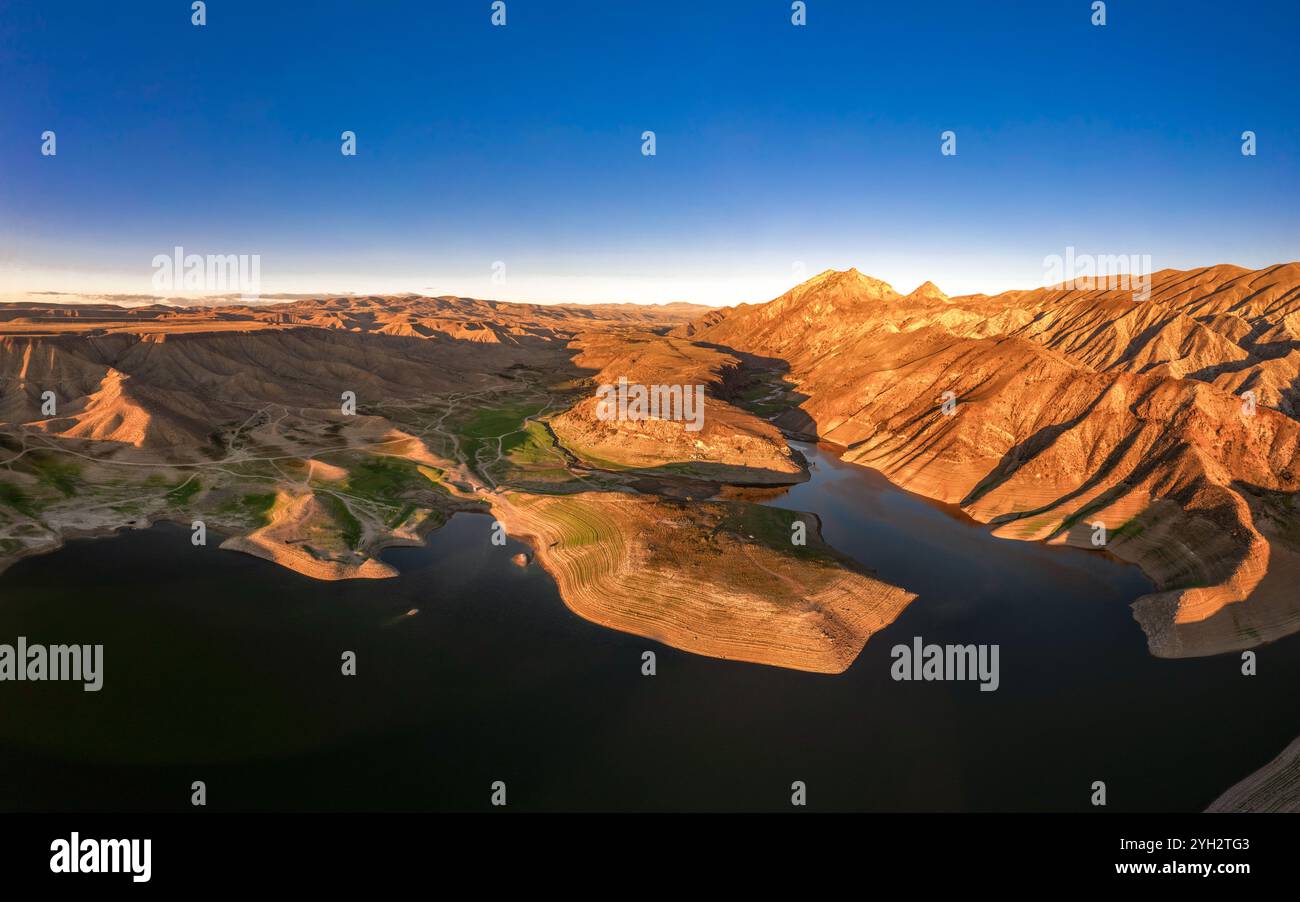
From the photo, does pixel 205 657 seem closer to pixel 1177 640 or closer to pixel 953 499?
pixel 1177 640

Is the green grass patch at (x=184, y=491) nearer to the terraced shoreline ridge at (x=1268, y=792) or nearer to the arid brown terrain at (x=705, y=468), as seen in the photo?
the arid brown terrain at (x=705, y=468)

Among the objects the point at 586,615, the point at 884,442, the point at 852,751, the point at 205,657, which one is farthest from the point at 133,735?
the point at 884,442

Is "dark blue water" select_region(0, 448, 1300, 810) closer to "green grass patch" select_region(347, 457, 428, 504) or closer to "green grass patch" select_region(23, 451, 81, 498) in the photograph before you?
"green grass patch" select_region(347, 457, 428, 504)

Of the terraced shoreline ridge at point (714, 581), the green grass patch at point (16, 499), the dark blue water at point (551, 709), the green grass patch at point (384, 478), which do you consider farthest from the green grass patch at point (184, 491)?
the terraced shoreline ridge at point (714, 581)

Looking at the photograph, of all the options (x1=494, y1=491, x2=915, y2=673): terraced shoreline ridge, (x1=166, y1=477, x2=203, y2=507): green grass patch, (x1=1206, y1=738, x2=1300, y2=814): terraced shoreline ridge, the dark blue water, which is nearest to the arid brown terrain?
(x1=494, y1=491, x2=915, y2=673): terraced shoreline ridge

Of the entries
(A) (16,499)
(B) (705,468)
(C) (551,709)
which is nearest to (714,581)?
(C) (551,709)

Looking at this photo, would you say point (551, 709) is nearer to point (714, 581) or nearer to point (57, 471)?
point (714, 581)
